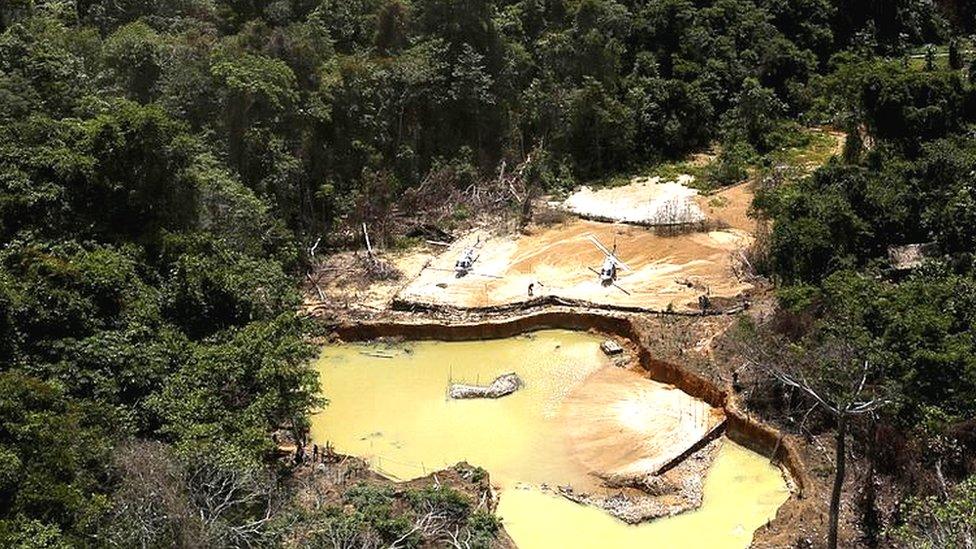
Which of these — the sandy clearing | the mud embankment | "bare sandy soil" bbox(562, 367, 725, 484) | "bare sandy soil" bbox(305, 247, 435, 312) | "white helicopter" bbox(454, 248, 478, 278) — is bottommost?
"bare sandy soil" bbox(562, 367, 725, 484)

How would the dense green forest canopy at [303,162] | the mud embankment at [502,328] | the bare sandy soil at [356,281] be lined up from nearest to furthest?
the dense green forest canopy at [303,162], the mud embankment at [502,328], the bare sandy soil at [356,281]

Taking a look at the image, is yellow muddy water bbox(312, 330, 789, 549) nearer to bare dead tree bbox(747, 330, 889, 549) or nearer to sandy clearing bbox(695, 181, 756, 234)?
bare dead tree bbox(747, 330, 889, 549)

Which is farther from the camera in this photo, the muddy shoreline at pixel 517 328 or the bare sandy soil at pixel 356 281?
the bare sandy soil at pixel 356 281

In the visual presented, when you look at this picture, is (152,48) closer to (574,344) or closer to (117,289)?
(117,289)

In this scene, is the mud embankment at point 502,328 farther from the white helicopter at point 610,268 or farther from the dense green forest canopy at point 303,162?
the dense green forest canopy at point 303,162

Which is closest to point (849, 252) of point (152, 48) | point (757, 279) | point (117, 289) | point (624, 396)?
point (757, 279)

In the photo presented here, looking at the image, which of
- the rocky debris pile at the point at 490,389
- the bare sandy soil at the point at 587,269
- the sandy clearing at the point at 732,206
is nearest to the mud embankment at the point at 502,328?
the bare sandy soil at the point at 587,269

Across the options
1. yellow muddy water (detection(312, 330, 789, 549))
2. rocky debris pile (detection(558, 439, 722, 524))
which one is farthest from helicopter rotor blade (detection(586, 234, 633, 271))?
rocky debris pile (detection(558, 439, 722, 524))
